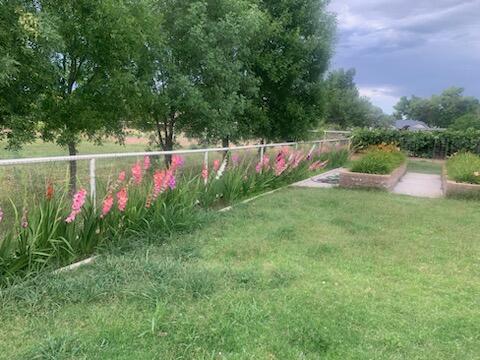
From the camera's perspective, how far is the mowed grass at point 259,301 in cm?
247

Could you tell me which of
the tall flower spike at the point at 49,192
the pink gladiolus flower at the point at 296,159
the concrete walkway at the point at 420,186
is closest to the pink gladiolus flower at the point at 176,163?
the tall flower spike at the point at 49,192

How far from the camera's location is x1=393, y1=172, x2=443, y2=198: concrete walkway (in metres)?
8.88

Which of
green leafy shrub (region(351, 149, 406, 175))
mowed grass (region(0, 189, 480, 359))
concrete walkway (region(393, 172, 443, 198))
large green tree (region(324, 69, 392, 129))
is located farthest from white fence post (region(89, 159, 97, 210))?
large green tree (region(324, 69, 392, 129))

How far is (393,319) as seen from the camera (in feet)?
9.53

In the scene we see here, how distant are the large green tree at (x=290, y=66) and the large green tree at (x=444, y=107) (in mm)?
60697

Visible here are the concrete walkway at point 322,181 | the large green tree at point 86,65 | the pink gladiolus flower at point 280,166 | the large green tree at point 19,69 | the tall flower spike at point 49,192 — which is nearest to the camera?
the tall flower spike at point 49,192

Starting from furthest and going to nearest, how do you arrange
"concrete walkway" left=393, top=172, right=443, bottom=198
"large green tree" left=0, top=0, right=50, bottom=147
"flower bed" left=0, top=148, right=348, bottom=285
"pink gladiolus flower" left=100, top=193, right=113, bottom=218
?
"concrete walkway" left=393, top=172, right=443, bottom=198
"large green tree" left=0, top=0, right=50, bottom=147
"pink gladiolus flower" left=100, top=193, right=113, bottom=218
"flower bed" left=0, top=148, right=348, bottom=285

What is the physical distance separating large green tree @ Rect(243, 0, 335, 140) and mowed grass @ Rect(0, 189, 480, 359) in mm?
6967

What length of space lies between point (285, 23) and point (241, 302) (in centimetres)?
964

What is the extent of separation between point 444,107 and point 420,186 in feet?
218

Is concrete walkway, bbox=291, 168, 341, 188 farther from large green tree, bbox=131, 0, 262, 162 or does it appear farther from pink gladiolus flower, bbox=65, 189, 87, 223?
pink gladiolus flower, bbox=65, 189, 87, 223

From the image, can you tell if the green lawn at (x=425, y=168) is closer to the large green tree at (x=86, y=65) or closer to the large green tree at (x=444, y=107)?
the large green tree at (x=86, y=65)

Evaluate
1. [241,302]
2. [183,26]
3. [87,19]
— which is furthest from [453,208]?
[87,19]

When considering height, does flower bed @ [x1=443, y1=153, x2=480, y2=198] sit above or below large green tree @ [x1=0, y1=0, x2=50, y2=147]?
below
